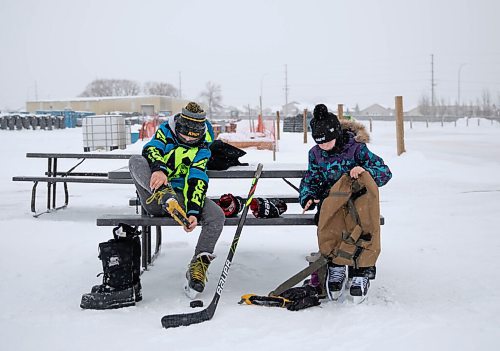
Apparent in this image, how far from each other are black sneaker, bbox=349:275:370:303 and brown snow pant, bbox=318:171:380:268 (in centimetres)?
10

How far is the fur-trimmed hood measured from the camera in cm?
419

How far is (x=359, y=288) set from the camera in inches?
149

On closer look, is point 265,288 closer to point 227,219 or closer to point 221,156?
point 227,219

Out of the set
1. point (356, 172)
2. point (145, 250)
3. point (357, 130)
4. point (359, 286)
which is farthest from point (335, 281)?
point (145, 250)

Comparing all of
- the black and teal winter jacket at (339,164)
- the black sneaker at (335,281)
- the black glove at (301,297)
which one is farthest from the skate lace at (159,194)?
the black sneaker at (335,281)

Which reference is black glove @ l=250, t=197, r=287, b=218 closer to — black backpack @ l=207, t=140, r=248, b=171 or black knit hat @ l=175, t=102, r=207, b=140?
black backpack @ l=207, t=140, r=248, b=171

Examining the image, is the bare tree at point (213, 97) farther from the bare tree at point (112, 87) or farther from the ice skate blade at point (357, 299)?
the ice skate blade at point (357, 299)

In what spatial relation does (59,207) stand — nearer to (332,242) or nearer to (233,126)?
(332,242)

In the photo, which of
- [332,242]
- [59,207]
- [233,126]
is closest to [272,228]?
[332,242]

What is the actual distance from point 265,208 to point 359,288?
0.96 metres

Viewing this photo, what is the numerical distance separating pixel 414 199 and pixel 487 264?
136 inches

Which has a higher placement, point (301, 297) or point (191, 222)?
point (191, 222)

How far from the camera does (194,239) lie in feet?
19.3

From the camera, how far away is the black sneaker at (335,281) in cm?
387
